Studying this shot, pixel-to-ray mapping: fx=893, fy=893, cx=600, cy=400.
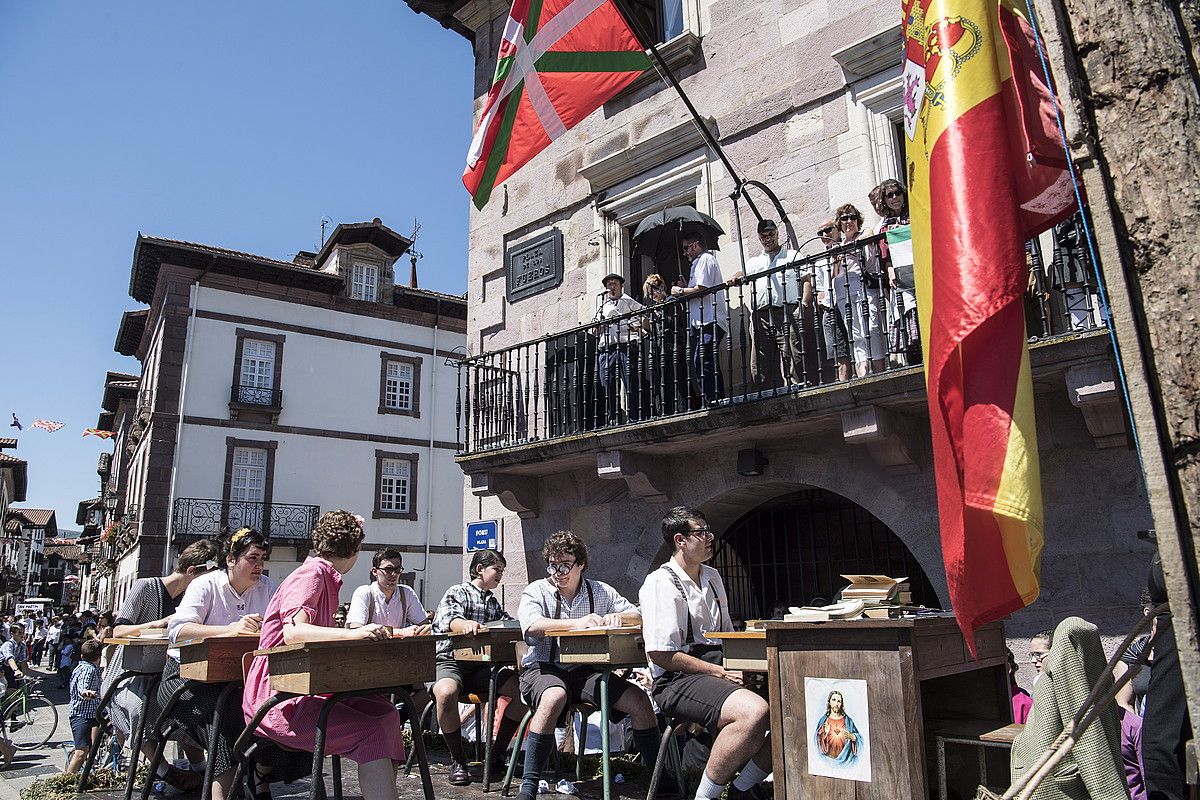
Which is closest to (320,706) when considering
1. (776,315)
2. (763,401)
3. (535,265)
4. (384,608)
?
(384,608)

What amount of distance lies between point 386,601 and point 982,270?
16.7 ft

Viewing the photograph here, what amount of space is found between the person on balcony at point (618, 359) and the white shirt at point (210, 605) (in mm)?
4171

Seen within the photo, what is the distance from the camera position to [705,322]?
27.3 feet

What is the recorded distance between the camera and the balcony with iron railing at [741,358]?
21.9 feet

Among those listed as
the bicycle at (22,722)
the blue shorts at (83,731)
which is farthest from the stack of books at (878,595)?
the bicycle at (22,722)

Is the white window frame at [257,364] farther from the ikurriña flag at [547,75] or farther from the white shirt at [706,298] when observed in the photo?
the white shirt at [706,298]

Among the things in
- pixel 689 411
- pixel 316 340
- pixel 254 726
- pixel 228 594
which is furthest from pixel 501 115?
pixel 316 340

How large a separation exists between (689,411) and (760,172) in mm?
2773

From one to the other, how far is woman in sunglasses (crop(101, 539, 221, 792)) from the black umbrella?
521 centimetres

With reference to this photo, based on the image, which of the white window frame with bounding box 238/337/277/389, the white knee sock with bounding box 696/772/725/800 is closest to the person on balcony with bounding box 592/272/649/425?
the white knee sock with bounding box 696/772/725/800

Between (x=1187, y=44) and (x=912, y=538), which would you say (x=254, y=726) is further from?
(x=912, y=538)

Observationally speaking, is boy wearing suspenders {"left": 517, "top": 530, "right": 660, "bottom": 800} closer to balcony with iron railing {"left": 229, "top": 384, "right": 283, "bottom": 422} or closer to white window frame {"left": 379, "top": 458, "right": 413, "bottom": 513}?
balcony with iron railing {"left": 229, "top": 384, "right": 283, "bottom": 422}

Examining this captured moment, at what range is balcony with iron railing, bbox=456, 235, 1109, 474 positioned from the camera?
6.68 meters

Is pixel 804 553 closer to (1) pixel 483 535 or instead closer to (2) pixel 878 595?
(1) pixel 483 535
